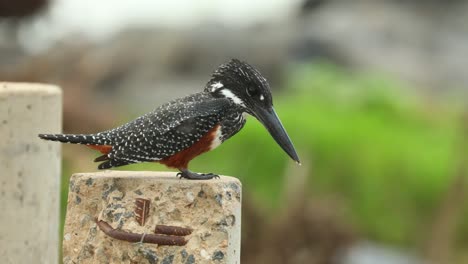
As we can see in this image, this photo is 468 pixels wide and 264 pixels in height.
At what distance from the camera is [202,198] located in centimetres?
518

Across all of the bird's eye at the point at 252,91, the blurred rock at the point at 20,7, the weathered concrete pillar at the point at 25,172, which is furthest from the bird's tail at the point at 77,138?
the blurred rock at the point at 20,7

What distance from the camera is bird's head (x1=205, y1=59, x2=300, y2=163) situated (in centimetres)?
518

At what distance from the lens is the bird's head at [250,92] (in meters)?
5.18

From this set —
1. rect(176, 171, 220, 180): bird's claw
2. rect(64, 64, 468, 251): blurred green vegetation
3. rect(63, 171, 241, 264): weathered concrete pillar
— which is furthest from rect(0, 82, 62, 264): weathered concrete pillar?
rect(64, 64, 468, 251): blurred green vegetation

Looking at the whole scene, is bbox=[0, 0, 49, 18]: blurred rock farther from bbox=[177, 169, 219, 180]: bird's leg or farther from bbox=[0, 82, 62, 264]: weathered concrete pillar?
bbox=[177, 169, 219, 180]: bird's leg

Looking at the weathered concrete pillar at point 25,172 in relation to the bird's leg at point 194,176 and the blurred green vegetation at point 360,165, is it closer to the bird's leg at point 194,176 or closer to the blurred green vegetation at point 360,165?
the bird's leg at point 194,176

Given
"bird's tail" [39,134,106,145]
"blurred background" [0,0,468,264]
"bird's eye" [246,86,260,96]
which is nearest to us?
"bird's tail" [39,134,106,145]

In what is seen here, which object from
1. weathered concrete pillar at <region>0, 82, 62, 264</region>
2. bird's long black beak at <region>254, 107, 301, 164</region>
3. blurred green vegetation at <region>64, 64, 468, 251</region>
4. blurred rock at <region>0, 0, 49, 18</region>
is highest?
blurred rock at <region>0, 0, 49, 18</region>

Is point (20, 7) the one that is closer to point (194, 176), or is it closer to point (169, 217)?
point (194, 176)

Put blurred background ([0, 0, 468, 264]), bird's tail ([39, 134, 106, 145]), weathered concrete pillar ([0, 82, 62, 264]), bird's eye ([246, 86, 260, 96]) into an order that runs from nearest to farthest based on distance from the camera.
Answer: bird's tail ([39, 134, 106, 145])
bird's eye ([246, 86, 260, 96])
weathered concrete pillar ([0, 82, 62, 264])
blurred background ([0, 0, 468, 264])

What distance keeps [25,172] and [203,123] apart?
5.91 ft

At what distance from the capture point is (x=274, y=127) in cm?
523

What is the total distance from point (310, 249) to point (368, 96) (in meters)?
7.80

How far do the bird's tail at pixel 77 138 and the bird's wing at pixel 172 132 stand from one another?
77mm
